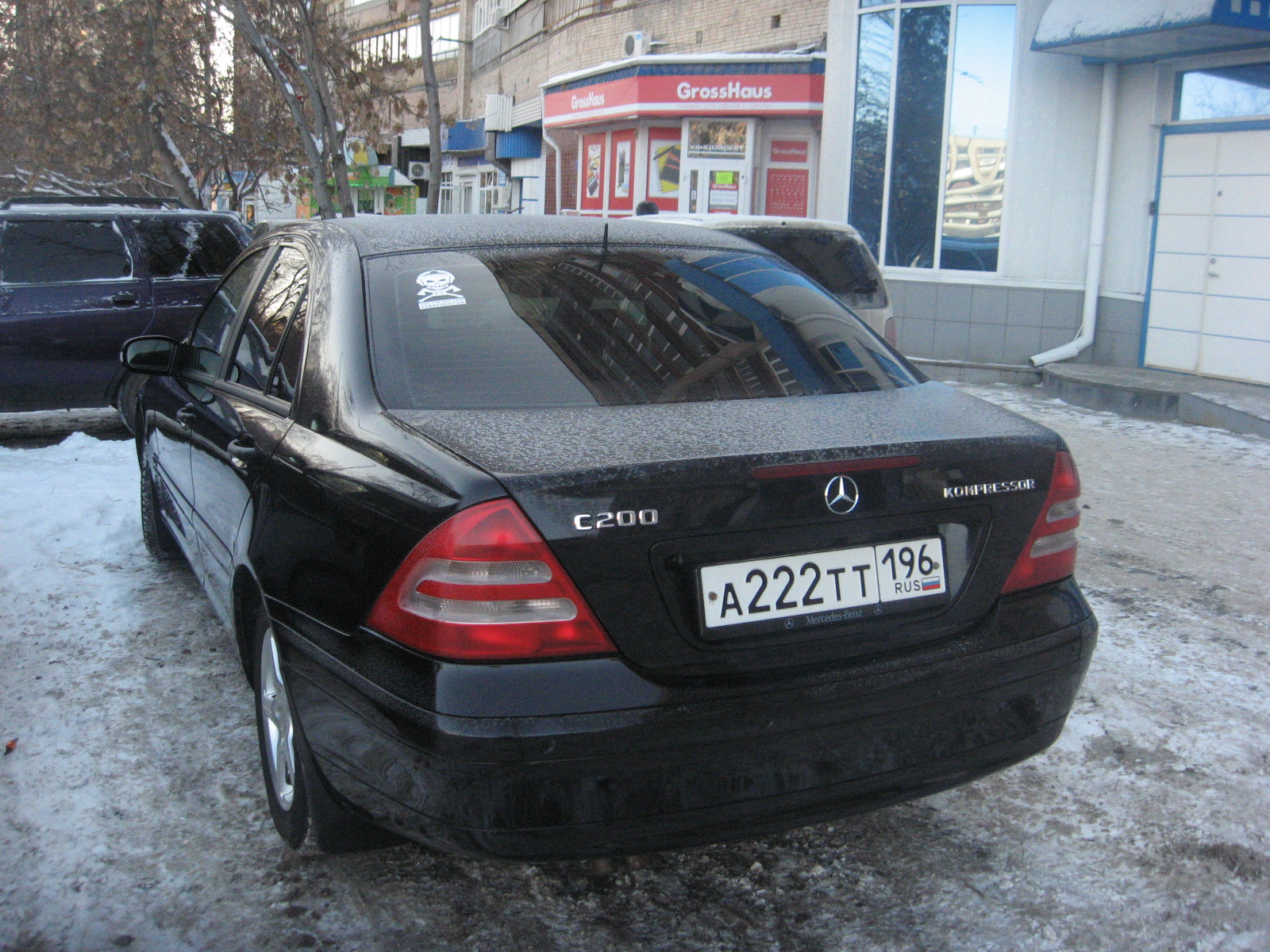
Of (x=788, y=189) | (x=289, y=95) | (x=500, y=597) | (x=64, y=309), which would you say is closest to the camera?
(x=500, y=597)

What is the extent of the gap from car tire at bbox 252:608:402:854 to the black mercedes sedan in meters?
0.01

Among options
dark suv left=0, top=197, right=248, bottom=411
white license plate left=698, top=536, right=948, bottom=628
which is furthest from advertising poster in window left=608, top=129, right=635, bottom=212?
white license plate left=698, top=536, right=948, bottom=628

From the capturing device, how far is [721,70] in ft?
64.3

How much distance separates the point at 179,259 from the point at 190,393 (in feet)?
18.4

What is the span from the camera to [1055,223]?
12.6 m

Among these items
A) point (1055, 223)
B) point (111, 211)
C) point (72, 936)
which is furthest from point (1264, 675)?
point (1055, 223)

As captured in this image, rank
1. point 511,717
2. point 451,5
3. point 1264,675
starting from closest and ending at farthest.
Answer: point 511,717 → point 1264,675 → point 451,5

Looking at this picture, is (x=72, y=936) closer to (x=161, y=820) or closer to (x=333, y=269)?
(x=161, y=820)

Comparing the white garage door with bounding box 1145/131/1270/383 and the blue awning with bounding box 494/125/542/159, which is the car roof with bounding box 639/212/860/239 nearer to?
the white garage door with bounding box 1145/131/1270/383

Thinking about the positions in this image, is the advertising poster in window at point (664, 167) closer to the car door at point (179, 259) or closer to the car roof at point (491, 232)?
the car door at point (179, 259)

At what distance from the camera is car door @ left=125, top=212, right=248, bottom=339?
8734 millimetres

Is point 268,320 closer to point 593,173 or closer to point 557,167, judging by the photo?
point 593,173

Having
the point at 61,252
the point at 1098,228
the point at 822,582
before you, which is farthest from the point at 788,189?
the point at 822,582

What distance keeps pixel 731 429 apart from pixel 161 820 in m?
1.78
